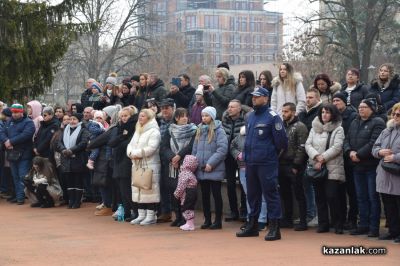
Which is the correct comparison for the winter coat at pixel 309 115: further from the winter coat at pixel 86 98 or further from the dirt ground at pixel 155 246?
the winter coat at pixel 86 98

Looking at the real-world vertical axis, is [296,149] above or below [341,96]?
below

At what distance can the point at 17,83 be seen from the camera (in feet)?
74.6

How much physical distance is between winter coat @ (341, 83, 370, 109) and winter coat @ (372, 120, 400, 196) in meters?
1.67

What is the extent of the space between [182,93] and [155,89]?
0.56 meters

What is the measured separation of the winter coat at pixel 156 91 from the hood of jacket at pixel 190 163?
11.4 ft

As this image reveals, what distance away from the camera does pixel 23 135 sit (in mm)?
16203

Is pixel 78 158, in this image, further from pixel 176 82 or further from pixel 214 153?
pixel 214 153

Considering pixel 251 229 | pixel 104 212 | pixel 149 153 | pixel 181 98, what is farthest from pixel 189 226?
pixel 181 98

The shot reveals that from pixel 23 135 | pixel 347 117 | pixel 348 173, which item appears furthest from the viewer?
pixel 23 135

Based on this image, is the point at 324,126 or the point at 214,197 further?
the point at 214,197

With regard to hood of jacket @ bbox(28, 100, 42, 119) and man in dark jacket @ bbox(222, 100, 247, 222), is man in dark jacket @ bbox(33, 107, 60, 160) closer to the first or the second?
hood of jacket @ bbox(28, 100, 42, 119)

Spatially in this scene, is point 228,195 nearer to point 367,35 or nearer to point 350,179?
point 350,179

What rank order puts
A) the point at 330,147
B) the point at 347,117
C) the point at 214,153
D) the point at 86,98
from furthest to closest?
the point at 86,98, the point at 214,153, the point at 347,117, the point at 330,147

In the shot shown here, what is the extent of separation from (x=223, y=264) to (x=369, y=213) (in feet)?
9.83
